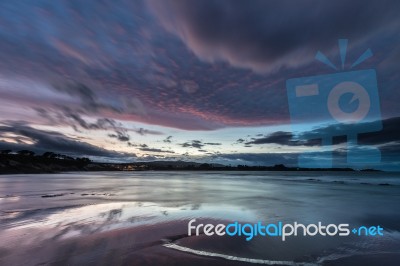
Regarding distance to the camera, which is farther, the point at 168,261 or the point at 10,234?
the point at 10,234

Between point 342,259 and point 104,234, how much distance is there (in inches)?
272

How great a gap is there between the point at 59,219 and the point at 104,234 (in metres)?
3.95

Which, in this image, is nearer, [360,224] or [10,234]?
[10,234]

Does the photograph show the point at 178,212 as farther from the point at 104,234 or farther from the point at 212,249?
the point at 212,249

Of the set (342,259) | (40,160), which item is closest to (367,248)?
(342,259)

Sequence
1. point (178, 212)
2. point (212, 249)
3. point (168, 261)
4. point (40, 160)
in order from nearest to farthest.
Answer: point (168, 261)
point (212, 249)
point (178, 212)
point (40, 160)

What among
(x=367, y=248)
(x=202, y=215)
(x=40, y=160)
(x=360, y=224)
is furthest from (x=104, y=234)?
(x=40, y=160)

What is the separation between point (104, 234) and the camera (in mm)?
8477

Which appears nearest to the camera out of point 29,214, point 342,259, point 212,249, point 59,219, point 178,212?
point 342,259

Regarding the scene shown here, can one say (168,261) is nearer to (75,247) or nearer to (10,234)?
(75,247)

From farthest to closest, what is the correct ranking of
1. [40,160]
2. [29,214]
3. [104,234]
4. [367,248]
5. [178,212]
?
[40,160]
[178,212]
[29,214]
[104,234]
[367,248]

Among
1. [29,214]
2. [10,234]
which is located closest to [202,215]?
[10,234]

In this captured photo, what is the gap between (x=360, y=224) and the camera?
11281 mm

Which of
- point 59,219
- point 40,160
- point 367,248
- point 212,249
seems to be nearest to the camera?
point 212,249
